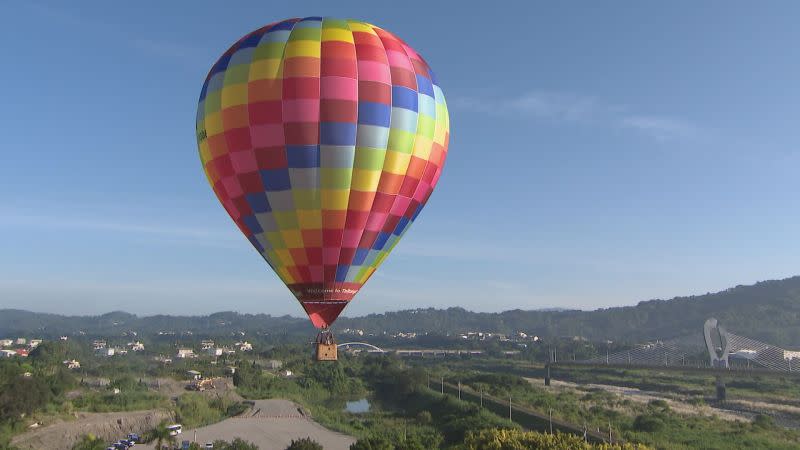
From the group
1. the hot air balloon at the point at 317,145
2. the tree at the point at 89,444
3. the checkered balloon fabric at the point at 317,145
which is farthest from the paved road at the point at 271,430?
the checkered balloon fabric at the point at 317,145

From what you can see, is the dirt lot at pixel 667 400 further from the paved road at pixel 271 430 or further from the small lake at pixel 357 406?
the paved road at pixel 271 430

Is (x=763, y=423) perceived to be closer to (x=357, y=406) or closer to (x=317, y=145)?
(x=357, y=406)

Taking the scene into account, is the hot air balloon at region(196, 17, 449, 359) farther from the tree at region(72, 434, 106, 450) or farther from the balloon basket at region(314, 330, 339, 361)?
the tree at region(72, 434, 106, 450)

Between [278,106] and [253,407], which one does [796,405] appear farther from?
[278,106]

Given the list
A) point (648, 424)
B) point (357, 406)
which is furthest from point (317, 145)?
point (357, 406)

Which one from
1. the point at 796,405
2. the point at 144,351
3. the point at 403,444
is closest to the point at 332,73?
the point at 403,444

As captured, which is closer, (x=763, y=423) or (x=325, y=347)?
(x=325, y=347)
